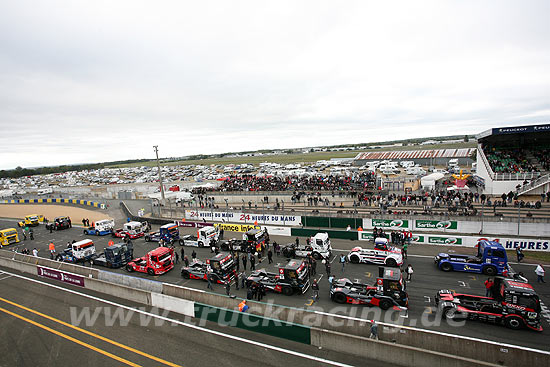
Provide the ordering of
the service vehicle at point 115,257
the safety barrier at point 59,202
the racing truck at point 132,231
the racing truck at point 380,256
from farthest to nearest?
1. the safety barrier at point 59,202
2. the racing truck at point 132,231
3. the service vehicle at point 115,257
4. the racing truck at point 380,256

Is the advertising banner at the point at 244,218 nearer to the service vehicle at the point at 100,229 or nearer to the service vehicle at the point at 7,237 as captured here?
the service vehicle at the point at 100,229

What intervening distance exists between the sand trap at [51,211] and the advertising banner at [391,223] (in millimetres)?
38258

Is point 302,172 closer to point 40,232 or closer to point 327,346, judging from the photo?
point 40,232

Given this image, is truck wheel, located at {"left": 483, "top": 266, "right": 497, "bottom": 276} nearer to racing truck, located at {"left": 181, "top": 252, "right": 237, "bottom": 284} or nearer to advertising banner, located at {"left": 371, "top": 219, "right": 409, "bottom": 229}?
advertising banner, located at {"left": 371, "top": 219, "right": 409, "bottom": 229}

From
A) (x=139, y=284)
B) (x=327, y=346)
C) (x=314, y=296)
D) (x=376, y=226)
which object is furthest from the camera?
(x=376, y=226)

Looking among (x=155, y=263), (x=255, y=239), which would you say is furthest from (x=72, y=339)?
(x=255, y=239)

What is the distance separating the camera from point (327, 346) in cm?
1105

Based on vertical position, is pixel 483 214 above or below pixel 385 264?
above

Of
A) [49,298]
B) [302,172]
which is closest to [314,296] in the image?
[49,298]

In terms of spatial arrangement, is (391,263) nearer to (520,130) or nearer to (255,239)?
(255,239)

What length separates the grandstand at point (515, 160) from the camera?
104 ft

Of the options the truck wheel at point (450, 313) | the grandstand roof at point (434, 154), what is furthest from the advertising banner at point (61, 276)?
the grandstand roof at point (434, 154)

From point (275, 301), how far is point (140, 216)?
29.7m

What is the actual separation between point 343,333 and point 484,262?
483 inches
